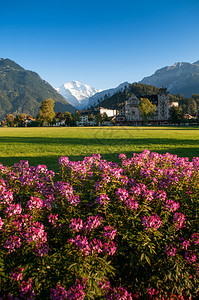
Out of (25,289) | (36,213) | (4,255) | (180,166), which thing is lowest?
(25,289)

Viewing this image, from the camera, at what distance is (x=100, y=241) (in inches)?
95.1

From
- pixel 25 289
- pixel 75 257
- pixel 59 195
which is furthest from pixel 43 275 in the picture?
pixel 59 195

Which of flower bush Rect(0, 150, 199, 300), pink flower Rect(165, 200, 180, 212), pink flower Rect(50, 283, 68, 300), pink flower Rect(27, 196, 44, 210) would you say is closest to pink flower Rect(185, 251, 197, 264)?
flower bush Rect(0, 150, 199, 300)

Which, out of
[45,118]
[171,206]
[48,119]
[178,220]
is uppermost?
[45,118]

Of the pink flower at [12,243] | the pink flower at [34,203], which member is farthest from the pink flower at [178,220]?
the pink flower at [12,243]

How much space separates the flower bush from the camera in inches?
91.4

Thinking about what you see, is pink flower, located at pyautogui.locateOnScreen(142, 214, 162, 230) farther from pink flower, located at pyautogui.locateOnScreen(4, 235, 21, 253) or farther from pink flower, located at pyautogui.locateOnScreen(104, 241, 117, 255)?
pink flower, located at pyautogui.locateOnScreen(4, 235, 21, 253)

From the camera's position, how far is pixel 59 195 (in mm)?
3119

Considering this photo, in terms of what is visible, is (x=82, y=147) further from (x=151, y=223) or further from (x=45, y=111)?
(x=45, y=111)

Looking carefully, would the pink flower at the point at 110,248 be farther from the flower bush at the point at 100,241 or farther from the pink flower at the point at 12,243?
the pink flower at the point at 12,243

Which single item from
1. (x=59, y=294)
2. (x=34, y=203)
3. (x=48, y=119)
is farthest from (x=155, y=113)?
(x=59, y=294)

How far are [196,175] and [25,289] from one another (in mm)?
3446

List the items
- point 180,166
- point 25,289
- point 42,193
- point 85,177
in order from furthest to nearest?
point 180,166 < point 85,177 < point 42,193 < point 25,289

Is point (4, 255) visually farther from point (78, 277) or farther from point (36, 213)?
point (78, 277)
